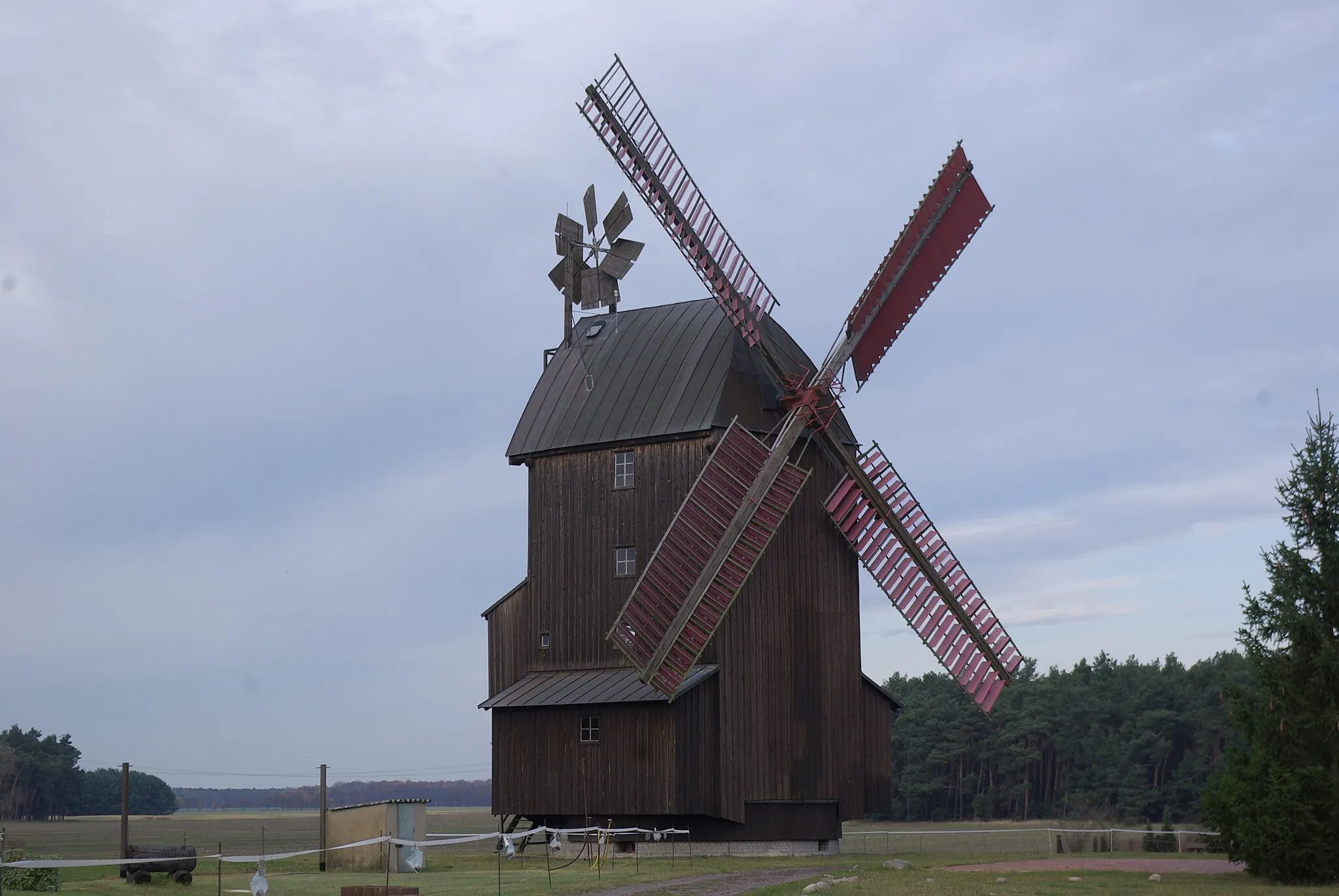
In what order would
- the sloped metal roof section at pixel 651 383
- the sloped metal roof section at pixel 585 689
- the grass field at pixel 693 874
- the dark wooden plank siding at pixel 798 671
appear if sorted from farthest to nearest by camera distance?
the sloped metal roof section at pixel 651 383, the dark wooden plank siding at pixel 798 671, the sloped metal roof section at pixel 585 689, the grass field at pixel 693 874

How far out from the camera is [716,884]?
84.4 ft

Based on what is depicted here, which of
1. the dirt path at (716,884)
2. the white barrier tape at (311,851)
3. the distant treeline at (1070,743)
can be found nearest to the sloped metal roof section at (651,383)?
the white barrier tape at (311,851)

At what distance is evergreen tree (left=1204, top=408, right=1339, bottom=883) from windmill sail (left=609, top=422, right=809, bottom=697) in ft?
35.9

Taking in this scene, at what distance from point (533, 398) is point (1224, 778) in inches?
817

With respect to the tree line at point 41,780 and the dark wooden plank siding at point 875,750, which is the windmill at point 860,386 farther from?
the tree line at point 41,780

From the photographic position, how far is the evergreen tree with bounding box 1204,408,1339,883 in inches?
1019

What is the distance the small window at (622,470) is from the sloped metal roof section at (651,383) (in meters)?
0.44

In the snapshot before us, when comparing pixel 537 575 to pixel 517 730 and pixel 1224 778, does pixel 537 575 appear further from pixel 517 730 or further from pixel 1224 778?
pixel 1224 778

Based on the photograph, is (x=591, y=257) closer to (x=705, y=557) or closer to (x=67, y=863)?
(x=705, y=557)

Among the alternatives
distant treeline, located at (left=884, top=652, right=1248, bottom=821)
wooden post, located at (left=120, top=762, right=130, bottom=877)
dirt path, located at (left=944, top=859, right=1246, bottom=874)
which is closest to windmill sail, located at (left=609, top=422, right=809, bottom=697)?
dirt path, located at (left=944, top=859, right=1246, bottom=874)

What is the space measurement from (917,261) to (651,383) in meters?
7.51

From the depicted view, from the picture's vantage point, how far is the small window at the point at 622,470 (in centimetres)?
3728

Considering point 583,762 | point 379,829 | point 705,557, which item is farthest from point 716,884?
point 379,829

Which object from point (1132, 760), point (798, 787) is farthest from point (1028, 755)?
point (798, 787)
